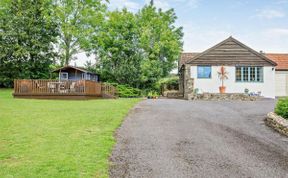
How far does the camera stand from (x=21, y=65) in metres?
33.0

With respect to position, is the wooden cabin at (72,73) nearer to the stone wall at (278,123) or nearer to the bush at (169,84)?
the bush at (169,84)

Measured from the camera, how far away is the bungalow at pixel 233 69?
89.4 ft

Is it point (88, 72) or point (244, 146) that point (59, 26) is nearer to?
point (88, 72)

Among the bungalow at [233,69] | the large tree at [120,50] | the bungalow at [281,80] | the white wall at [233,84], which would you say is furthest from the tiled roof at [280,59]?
the large tree at [120,50]

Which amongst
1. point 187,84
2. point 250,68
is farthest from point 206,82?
point 250,68

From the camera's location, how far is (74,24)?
115 ft

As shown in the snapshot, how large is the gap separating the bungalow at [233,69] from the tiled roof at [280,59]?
12.3 ft

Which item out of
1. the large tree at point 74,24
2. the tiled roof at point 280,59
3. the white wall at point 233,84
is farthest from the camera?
the large tree at point 74,24

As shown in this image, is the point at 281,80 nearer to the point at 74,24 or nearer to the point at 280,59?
the point at 280,59

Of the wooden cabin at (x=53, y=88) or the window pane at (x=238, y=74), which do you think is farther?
the window pane at (x=238, y=74)

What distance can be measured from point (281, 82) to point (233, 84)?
6.35 meters

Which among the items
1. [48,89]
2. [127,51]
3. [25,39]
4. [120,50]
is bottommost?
[48,89]

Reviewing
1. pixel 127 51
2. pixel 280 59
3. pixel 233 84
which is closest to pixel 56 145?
pixel 233 84

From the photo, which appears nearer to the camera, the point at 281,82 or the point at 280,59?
the point at 281,82
